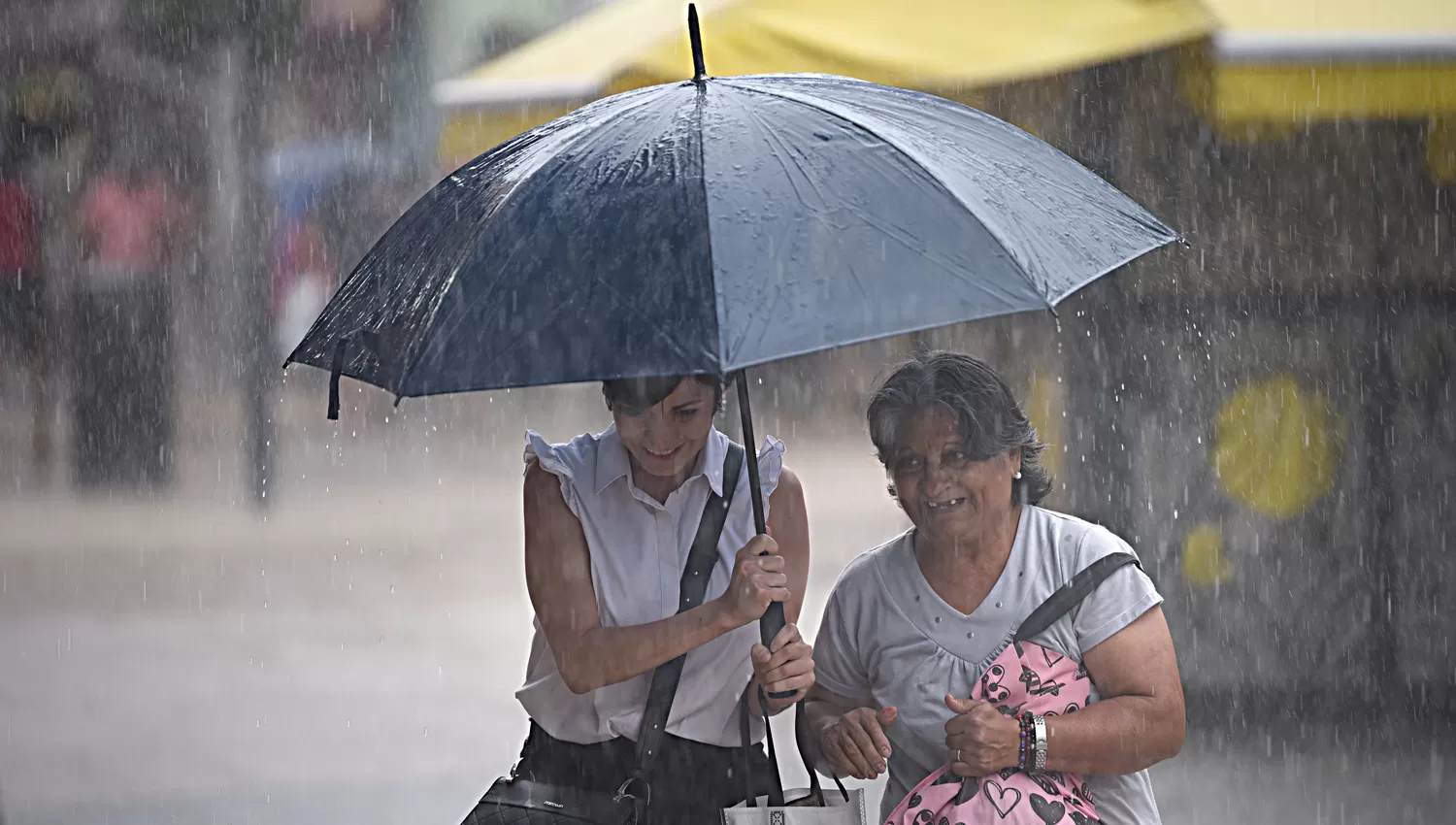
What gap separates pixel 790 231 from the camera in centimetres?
243

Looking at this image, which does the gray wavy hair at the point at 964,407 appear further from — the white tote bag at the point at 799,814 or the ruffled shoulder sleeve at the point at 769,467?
the white tote bag at the point at 799,814

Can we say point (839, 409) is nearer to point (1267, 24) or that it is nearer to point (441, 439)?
point (441, 439)

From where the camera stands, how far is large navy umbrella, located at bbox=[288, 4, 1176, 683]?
2350 mm

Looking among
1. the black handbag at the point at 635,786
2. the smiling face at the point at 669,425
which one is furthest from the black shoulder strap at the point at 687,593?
the smiling face at the point at 669,425

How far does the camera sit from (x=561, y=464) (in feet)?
9.82

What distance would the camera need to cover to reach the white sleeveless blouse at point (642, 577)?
2961mm

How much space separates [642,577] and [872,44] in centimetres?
272

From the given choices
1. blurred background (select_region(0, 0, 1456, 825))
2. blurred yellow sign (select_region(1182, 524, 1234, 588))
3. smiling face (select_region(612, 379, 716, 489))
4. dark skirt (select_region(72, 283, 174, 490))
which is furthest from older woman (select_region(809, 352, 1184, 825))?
dark skirt (select_region(72, 283, 174, 490))

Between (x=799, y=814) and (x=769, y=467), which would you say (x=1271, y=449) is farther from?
(x=799, y=814)

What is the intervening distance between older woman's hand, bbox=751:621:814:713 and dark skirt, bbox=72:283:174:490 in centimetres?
1205

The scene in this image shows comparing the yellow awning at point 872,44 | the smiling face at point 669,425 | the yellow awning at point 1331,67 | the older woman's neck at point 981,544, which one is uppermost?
the yellow awning at point 872,44

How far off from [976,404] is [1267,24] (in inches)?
106

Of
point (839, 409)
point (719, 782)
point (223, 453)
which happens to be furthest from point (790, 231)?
point (839, 409)

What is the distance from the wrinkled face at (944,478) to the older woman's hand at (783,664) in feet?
1.17
